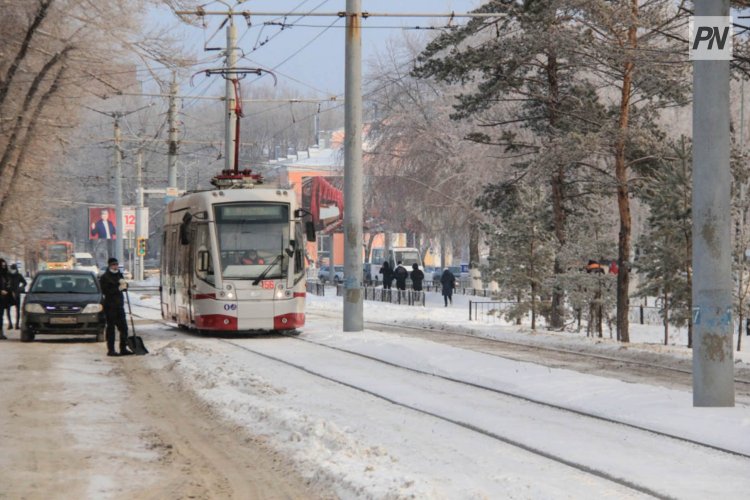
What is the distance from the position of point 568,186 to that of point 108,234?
65.8 m

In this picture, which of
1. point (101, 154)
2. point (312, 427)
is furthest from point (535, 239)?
point (101, 154)

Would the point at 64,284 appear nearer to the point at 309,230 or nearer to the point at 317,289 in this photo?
the point at 309,230

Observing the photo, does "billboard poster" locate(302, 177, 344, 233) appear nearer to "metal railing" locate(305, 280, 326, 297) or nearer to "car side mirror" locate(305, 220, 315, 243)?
"metal railing" locate(305, 280, 326, 297)

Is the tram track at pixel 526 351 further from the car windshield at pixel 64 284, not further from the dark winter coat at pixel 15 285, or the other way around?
the dark winter coat at pixel 15 285

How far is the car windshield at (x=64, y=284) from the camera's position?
89.1 ft

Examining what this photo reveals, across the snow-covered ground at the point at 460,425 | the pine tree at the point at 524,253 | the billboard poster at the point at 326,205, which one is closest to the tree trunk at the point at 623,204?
the pine tree at the point at 524,253

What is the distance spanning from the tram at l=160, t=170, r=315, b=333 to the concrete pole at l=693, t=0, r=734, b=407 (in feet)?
45.1

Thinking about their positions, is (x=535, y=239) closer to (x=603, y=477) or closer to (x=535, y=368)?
(x=535, y=368)

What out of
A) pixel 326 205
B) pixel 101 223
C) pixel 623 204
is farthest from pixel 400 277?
pixel 101 223

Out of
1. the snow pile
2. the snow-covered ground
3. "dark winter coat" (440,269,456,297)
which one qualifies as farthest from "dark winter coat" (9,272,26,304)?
"dark winter coat" (440,269,456,297)

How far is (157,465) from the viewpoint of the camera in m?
9.92

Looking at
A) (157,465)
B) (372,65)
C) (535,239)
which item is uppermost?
(372,65)

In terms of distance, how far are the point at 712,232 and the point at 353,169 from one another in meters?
14.3

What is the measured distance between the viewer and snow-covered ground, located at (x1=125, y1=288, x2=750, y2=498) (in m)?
8.88
